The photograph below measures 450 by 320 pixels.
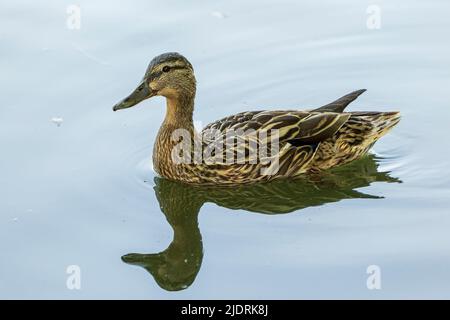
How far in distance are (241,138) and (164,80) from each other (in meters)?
1.07

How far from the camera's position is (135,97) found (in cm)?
1109

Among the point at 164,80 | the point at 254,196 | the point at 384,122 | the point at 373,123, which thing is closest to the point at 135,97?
the point at 164,80

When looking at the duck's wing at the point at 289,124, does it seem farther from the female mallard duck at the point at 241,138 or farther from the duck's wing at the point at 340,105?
the duck's wing at the point at 340,105

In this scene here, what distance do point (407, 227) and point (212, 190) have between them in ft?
7.59

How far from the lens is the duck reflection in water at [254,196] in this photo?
1032 centimetres

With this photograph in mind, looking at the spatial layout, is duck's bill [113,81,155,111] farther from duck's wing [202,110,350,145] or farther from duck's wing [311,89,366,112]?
duck's wing [311,89,366,112]

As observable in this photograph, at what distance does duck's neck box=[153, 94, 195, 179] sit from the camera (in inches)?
452

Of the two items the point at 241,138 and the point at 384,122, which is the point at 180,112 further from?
the point at 384,122

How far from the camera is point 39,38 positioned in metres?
13.9

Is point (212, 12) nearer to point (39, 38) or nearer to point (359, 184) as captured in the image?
point (39, 38)

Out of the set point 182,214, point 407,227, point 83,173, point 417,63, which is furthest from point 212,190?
point 417,63

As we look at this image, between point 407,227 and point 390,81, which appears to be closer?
point 407,227

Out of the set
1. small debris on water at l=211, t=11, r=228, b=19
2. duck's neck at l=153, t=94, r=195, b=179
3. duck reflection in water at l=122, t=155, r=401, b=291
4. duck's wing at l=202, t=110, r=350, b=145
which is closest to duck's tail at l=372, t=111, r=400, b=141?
duck reflection in water at l=122, t=155, r=401, b=291

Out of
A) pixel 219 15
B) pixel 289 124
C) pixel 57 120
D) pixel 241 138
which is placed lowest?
pixel 241 138
